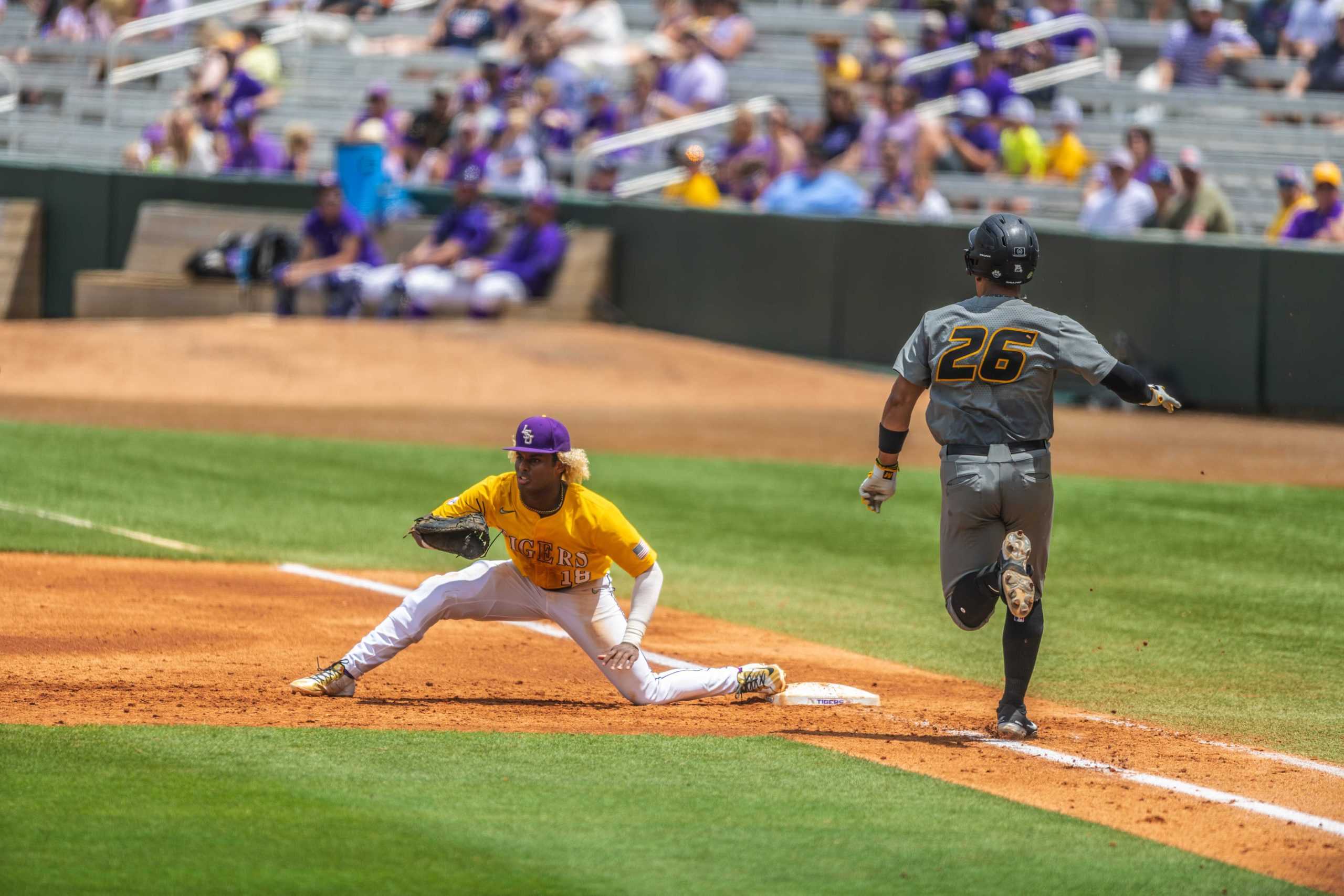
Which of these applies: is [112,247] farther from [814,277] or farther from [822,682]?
[822,682]

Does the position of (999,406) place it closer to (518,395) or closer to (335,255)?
(518,395)

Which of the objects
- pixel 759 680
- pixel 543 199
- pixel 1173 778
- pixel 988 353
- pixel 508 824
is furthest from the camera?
pixel 543 199

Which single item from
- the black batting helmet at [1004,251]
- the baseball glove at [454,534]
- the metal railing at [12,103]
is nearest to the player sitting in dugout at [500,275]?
the metal railing at [12,103]

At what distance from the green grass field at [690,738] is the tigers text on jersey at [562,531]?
2.52 ft

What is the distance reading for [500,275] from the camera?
19.8 meters

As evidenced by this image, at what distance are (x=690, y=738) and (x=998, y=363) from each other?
5.76ft

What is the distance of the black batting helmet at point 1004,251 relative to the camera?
6672mm

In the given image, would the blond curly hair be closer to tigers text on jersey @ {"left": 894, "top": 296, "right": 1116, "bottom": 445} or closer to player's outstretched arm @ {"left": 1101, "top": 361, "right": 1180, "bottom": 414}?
tigers text on jersey @ {"left": 894, "top": 296, "right": 1116, "bottom": 445}

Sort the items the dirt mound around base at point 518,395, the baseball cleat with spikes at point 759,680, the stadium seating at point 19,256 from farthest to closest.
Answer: the stadium seating at point 19,256, the dirt mound around base at point 518,395, the baseball cleat with spikes at point 759,680

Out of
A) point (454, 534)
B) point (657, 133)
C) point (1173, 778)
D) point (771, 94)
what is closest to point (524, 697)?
point (454, 534)

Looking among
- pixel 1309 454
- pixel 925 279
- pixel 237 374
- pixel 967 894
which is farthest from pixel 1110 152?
pixel 967 894

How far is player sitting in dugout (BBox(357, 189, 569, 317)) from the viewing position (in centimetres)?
1962

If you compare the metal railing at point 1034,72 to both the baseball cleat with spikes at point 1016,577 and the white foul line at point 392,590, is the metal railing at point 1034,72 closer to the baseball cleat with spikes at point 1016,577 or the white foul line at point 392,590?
the white foul line at point 392,590

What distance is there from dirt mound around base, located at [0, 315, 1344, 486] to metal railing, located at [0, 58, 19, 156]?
7.73 meters
